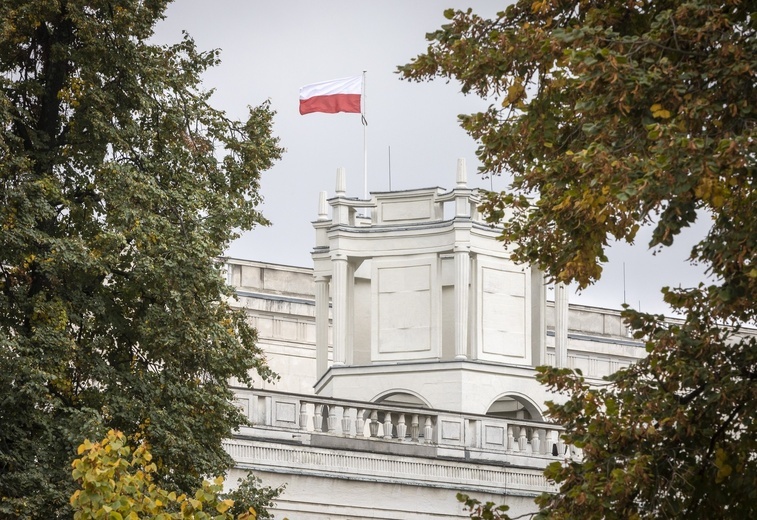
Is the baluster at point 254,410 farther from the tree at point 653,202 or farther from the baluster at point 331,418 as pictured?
the tree at point 653,202

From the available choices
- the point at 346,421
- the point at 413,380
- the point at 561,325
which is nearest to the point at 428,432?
the point at 346,421

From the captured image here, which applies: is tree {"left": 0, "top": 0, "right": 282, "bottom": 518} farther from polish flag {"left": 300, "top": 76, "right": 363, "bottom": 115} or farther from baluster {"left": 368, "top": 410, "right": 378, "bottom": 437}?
polish flag {"left": 300, "top": 76, "right": 363, "bottom": 115}

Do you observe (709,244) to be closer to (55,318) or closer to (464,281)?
(55,318)

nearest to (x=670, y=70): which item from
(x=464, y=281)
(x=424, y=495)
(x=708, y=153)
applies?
(x=708, y=153)

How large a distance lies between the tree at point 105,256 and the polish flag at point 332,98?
52.5 ft

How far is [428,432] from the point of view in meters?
31.7

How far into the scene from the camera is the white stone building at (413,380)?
30375 millimetres

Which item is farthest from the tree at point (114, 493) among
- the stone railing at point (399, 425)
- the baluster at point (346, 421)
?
the baluster at point (346, 421)

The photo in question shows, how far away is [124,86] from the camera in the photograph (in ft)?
81.7

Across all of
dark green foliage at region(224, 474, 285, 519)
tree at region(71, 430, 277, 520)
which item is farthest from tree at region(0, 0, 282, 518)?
tree at region(71, 430, 277, 520)

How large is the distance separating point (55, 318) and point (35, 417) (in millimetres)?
1250

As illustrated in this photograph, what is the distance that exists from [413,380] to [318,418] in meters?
6.35

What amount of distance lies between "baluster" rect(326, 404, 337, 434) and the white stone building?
0.02m

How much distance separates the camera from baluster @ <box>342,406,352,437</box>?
102ft
